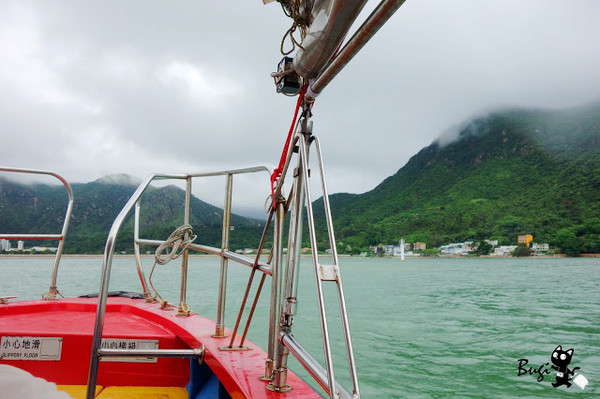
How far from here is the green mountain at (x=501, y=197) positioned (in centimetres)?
4012

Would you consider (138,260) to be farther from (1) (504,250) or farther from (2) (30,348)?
(1) (504,250)

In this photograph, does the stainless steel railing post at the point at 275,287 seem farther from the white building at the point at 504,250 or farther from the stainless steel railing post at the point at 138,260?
the white building at the point at 504,250

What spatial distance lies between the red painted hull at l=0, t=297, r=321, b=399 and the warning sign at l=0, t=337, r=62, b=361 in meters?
0.02

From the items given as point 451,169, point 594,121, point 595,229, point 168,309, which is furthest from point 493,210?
point 168,309

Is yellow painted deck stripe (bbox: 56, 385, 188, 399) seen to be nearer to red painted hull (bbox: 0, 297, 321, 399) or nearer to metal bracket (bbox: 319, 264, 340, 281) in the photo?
red painted hull (bbox: 0, 297, 321, 399)

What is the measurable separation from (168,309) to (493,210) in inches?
1809

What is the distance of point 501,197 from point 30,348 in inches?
1867

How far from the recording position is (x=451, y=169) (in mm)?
56312

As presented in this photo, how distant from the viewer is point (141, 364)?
6.68 ft

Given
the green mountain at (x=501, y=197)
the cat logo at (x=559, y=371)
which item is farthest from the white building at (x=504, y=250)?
the cat logo at (x=559, y=371)

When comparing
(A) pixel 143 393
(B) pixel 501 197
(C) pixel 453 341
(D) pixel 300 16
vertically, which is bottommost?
(C) pixel 453 341

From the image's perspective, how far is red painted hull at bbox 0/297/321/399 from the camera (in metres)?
1.50

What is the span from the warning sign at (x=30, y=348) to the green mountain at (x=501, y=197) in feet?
102

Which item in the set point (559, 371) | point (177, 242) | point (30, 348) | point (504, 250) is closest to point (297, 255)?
point (177, 242)
